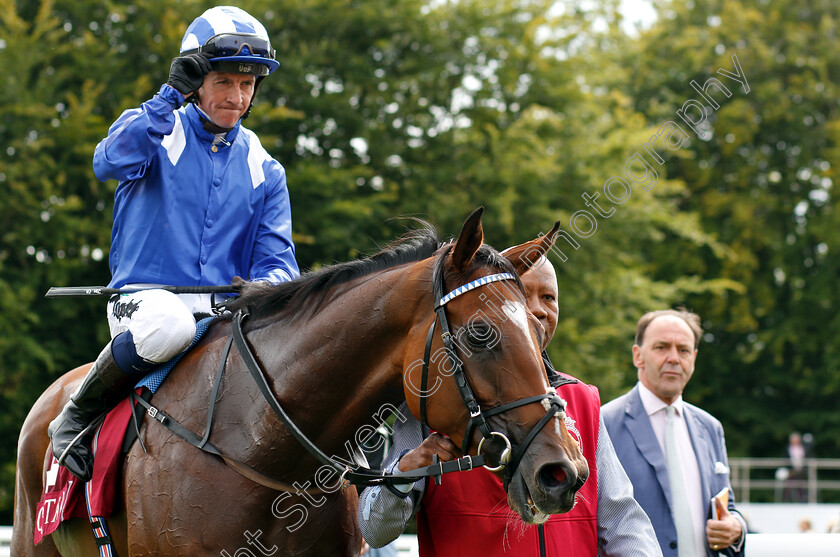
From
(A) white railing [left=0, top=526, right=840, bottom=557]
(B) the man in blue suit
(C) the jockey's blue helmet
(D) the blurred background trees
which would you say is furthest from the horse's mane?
(D) the blurred background trees

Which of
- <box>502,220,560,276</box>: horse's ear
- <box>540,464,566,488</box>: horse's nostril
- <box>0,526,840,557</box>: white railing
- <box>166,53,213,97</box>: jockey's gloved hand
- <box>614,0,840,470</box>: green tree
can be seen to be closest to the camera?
<box>540,464,566,488</box>: horse's nostril

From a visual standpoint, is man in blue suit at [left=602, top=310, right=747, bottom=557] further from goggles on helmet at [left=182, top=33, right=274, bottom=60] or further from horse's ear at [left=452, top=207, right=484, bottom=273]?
goggles on helmet at [left=182, top=33, right=274, bottom=60]

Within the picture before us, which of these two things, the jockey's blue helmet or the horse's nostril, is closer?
the horse's nostril

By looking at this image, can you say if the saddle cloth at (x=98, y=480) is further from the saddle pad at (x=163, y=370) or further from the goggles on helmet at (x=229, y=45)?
the goggles on helmet at (x=229, y=45)

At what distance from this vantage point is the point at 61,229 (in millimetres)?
12000

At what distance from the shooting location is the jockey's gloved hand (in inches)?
136

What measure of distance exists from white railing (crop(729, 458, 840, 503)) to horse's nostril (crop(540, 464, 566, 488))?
654 inches

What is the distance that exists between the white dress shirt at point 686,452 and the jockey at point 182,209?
214cm

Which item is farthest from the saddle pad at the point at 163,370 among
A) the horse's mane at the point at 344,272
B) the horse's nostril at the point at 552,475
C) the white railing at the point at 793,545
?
the white railing at the point at 793,545

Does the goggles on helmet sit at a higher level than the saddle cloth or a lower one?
higher

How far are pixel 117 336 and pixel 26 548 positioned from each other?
53.6 inches

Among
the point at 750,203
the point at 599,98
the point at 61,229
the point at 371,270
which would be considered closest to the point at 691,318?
the point at 371,270

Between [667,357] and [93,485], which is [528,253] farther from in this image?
[667,357]

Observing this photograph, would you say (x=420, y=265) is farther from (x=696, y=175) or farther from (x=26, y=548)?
(x=696, y=175)
